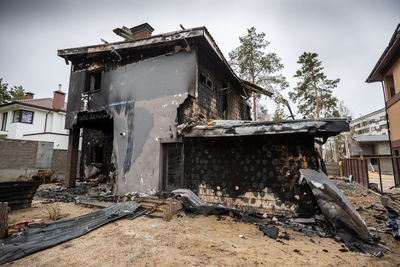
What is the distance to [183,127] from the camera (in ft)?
21.7

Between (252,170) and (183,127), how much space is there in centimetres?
280

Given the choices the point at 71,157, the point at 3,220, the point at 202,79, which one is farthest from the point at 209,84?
the point at 71,157

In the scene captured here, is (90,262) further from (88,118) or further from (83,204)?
(88,118)

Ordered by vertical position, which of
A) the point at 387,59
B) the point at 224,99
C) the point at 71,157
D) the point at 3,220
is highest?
the point at 387,59

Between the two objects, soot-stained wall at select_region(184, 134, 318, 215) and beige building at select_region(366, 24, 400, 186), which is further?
beige building at select_region(366, 24, 400, 186)

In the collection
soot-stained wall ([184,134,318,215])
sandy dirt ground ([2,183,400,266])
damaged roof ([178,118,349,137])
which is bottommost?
sandy dirt ground ([2,183,400,266])

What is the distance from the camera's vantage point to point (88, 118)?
32.0 ft

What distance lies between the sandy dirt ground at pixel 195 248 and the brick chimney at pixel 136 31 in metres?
10.1

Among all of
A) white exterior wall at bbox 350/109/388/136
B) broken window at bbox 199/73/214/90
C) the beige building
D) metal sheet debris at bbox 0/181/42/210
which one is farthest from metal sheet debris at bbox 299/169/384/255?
white exterior wall at bbox 350/109/388/136

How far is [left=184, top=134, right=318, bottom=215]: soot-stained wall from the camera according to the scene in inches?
218

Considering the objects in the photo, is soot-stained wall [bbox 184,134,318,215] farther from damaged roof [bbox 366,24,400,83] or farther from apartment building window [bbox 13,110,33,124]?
apartment building window [bbox 13,110,33,124]

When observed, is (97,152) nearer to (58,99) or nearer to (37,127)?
(37,127)

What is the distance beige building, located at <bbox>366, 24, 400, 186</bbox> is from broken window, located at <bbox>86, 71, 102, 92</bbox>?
15.2 m

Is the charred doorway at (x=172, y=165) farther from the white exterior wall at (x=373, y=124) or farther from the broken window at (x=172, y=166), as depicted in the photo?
the white exterior wall at (x=373, y=124)
